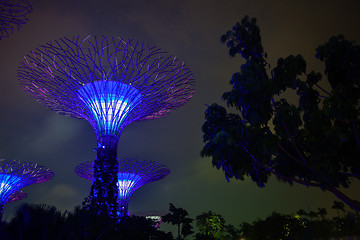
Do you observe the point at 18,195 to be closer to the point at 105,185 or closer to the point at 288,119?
the point at 105,185

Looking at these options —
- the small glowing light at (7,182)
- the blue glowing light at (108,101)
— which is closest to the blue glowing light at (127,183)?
the small glowing light at (7,182)

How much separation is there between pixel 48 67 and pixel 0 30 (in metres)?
9.56

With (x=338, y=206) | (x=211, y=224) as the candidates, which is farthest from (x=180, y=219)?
(x=338, y=206)

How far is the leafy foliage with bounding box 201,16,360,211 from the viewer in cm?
905

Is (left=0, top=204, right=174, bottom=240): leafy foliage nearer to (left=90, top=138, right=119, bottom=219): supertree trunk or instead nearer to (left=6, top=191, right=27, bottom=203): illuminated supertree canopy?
(left=90, top=138, right=119, bottom=219): supertree trunk

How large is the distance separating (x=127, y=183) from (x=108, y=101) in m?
16.6

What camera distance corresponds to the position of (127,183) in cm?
3353

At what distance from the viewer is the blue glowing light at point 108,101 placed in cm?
1889

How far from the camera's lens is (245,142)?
9281 mm

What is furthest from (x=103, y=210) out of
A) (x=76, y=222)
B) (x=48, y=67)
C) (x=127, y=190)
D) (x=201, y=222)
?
(x=201, y=222)

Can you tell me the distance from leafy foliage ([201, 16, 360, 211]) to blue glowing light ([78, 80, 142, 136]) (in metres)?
9.47

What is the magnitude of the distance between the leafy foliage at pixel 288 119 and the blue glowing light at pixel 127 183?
23857 millimetres

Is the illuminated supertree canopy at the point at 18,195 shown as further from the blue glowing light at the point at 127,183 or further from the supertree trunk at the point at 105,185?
the supertree trunk at the point at 105,185

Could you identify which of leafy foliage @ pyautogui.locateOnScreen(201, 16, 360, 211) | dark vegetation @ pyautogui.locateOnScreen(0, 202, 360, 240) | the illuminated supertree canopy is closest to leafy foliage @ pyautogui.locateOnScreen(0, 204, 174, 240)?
dark vegetation @ pyautogui.locateOnScreen(0, 202, 360, 240)
